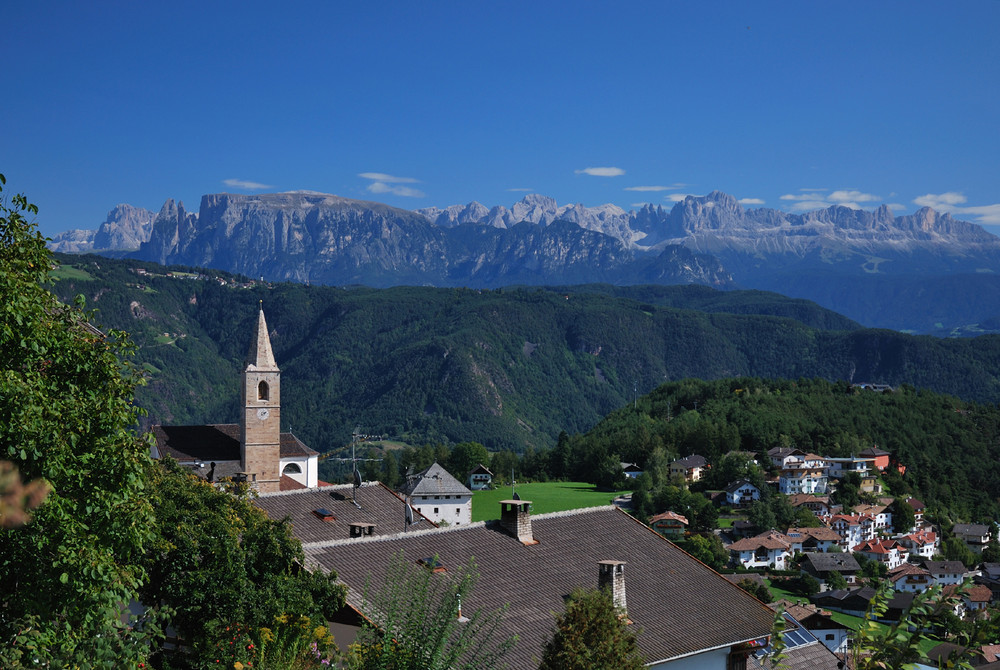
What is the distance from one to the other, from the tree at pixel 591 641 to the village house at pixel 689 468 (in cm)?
12299

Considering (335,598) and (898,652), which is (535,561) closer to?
(335,598)

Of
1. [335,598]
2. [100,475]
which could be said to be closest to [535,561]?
[335,598]

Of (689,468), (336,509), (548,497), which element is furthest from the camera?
(689,468)

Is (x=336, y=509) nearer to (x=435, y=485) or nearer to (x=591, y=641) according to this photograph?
(x=591, y=641)

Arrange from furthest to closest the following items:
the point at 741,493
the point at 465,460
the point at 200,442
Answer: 1. the point at 741,493
2. the point at 465,460
3. the point at 200,442

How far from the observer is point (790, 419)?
158875 millimetres

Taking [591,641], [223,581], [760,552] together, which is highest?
[591,641]

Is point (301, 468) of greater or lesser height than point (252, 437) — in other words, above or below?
below

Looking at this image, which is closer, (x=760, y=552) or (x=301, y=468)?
(x=301, y=468)

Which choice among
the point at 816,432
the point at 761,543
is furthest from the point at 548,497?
the point at 816,432

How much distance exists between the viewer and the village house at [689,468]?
5256 inches

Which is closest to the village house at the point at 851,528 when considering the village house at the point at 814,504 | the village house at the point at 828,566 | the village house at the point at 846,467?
the village house at the point at 814,504

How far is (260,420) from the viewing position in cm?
5906

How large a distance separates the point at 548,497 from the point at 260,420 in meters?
56.6
